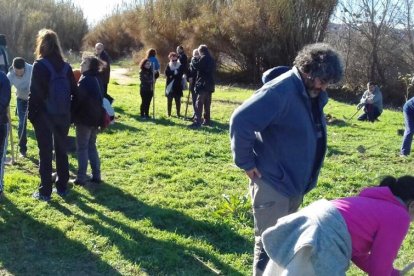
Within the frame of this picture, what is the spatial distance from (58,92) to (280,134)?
3.24 m

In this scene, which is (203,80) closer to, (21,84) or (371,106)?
(21,84)

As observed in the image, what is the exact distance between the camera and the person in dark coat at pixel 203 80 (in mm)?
12305

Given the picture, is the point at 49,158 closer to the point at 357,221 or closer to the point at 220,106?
the point at 357,221

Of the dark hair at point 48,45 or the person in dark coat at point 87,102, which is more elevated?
the dark hair at point 48,45

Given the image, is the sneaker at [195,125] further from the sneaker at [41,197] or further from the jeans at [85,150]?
the sneaker at [41,197]

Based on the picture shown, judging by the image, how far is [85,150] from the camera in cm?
707

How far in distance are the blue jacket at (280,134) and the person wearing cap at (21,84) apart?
5218mm

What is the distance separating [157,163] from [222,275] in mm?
4212

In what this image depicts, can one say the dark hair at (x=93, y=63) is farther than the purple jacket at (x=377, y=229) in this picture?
Yes

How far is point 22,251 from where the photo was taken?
525cm

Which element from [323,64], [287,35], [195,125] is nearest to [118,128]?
[195,125]

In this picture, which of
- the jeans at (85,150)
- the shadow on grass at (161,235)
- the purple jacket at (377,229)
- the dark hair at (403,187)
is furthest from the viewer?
the jeans at (85,150)

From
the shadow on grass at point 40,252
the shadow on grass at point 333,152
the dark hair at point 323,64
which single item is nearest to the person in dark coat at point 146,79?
the shadow on grass at point 333,152

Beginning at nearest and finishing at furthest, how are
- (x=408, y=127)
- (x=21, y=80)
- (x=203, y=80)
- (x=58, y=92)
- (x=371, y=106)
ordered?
(x=58, y=92) < (x=21, y=80) < (x=408, y=127) < (x=203, y=80) < (x=371, y=106)
